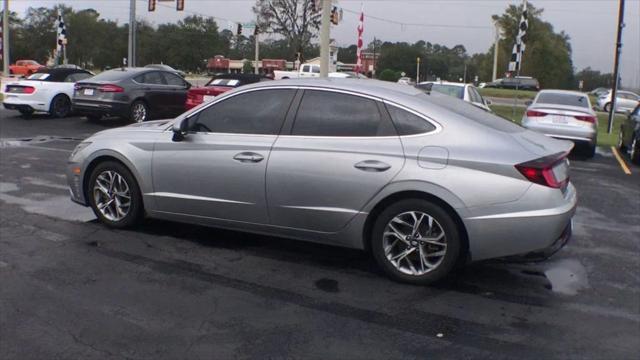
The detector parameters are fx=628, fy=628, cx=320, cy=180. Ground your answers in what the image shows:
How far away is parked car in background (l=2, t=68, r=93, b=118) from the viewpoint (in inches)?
682

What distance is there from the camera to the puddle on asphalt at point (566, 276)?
497cm

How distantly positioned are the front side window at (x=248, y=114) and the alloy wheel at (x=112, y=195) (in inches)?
40.0

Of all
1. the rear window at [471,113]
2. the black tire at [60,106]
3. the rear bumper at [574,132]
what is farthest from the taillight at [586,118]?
the black tire at [60,106]

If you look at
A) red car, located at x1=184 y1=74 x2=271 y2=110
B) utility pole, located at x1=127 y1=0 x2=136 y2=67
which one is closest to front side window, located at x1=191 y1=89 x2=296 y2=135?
red car, located at x1=184 y1=74 x2=271 y2=110

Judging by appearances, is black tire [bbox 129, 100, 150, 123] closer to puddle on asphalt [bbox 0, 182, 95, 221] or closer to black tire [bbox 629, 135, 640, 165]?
puddle on asphalt [bbox 0, 182, 95, 221]

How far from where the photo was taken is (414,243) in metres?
4.82

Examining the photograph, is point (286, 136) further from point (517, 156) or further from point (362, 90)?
point (517, 156)

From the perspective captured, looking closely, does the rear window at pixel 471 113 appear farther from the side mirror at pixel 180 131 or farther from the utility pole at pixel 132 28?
the utility pole at pixel 132 28

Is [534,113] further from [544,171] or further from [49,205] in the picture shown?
[49,205]

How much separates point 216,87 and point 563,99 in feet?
27.8

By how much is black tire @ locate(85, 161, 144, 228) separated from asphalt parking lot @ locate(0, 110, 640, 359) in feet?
0.42

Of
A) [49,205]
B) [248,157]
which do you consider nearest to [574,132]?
[248,157]

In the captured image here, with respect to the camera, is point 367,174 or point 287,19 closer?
point 367,174

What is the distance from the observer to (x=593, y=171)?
38.7 feet
